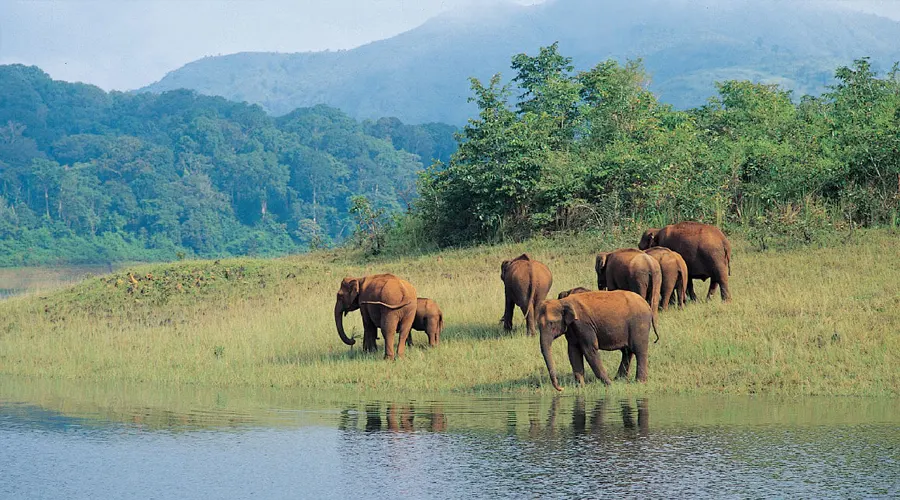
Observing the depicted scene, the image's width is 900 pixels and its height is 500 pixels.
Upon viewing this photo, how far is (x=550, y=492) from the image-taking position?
28.8 feet

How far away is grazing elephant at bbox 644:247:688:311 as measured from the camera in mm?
17359

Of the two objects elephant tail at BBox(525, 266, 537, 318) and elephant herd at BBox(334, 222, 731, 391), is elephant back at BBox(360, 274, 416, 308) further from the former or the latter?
elephant tail at BBox(525, 266, 537, 318)

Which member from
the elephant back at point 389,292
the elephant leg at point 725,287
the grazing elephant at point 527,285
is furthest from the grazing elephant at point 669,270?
the elephant back at point 389,292

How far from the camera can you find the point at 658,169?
2855cm

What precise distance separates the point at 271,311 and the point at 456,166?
10241 millimetres

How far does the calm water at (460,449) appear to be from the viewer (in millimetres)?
9125

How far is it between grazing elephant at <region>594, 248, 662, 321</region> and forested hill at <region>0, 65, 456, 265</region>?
5555 centimetres

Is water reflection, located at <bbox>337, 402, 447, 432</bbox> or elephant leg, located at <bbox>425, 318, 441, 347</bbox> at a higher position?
elephant leg, located at <bbox>425, 318, 441, 347</bbox>

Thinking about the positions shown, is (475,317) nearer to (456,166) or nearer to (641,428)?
(641,428)

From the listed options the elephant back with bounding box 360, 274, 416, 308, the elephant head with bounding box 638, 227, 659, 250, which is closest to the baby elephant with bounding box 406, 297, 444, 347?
the elephant back with bounding box 360, 274, 416, 308

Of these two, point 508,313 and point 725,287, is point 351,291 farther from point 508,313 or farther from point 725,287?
point 725,287

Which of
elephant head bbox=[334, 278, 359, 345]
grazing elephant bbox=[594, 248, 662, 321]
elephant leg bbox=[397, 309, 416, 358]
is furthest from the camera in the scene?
elephant head bbox=[334, 278, 359, 345]

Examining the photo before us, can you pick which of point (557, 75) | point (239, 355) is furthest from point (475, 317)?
point (557, 75)

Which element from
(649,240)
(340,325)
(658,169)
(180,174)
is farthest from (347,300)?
(180,174)
